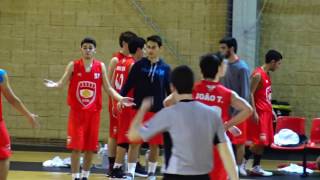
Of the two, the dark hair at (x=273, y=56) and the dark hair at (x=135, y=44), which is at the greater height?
the dark hair at (x=135, y=44)

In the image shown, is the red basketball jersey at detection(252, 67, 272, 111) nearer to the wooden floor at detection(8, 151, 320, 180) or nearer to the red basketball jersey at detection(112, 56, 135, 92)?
the wooden floor at detection(8, 151, 320, 180)

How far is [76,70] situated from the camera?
7.64 m

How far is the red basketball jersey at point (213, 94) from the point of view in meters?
5.20

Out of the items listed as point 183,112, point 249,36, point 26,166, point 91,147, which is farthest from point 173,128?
point 249,36

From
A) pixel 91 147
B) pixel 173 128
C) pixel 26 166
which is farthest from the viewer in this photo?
pixel 26 166

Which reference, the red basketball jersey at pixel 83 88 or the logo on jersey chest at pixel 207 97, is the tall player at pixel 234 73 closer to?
the red basketball jersey at pixel 83 88

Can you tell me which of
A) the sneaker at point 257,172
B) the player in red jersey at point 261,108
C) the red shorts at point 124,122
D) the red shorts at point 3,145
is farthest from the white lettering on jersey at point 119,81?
the red shorts at point 3,145

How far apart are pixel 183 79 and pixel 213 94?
113 cm

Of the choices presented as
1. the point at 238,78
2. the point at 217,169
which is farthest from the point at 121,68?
the point at 217,169

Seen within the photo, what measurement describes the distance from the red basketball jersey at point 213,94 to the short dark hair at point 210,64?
0.11 metres

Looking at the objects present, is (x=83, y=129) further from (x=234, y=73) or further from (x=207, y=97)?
(x=207, y=97)

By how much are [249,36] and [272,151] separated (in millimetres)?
2305

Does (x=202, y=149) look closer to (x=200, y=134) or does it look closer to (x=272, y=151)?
(x=200, y=134)

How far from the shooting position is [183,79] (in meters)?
4.16
